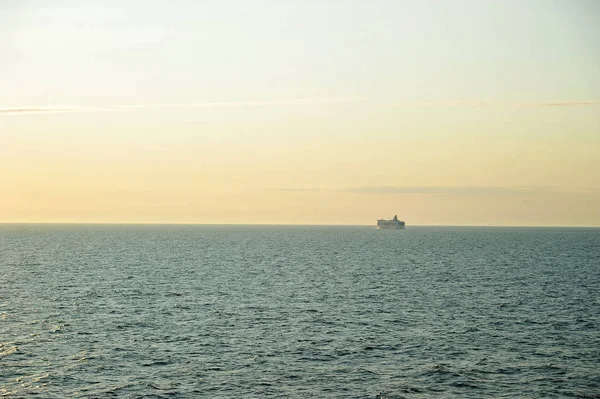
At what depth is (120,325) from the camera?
63.2 metres

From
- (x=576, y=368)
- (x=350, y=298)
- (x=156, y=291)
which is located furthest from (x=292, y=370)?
(x=156, y=291)

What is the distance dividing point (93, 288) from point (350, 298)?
1467 inches

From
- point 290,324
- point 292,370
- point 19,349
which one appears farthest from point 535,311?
point 19,349

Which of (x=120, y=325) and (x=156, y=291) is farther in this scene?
(x=156, y=291)

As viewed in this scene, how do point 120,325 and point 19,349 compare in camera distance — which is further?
point 120,325

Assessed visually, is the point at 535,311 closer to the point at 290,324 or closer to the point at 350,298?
the point at 350,298

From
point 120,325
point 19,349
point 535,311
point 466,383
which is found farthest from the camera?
point 535,311

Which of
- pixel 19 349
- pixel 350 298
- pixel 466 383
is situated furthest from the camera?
pixel 350 298

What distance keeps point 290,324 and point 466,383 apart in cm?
2397

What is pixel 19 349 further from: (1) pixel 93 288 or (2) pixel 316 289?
(2) pixel 316 289

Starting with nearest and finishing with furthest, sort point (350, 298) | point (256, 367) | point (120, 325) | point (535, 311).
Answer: point (256, 367) → point (120, 325) → point (535, 311) → point (350, 298)

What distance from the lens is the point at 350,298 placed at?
84.1 metres

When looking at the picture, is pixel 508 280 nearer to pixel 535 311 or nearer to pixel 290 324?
pixel 535 311

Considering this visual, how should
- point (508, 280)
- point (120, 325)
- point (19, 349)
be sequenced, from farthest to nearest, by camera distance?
point (508, 280) → point (120, 325) → point (19, 349)
